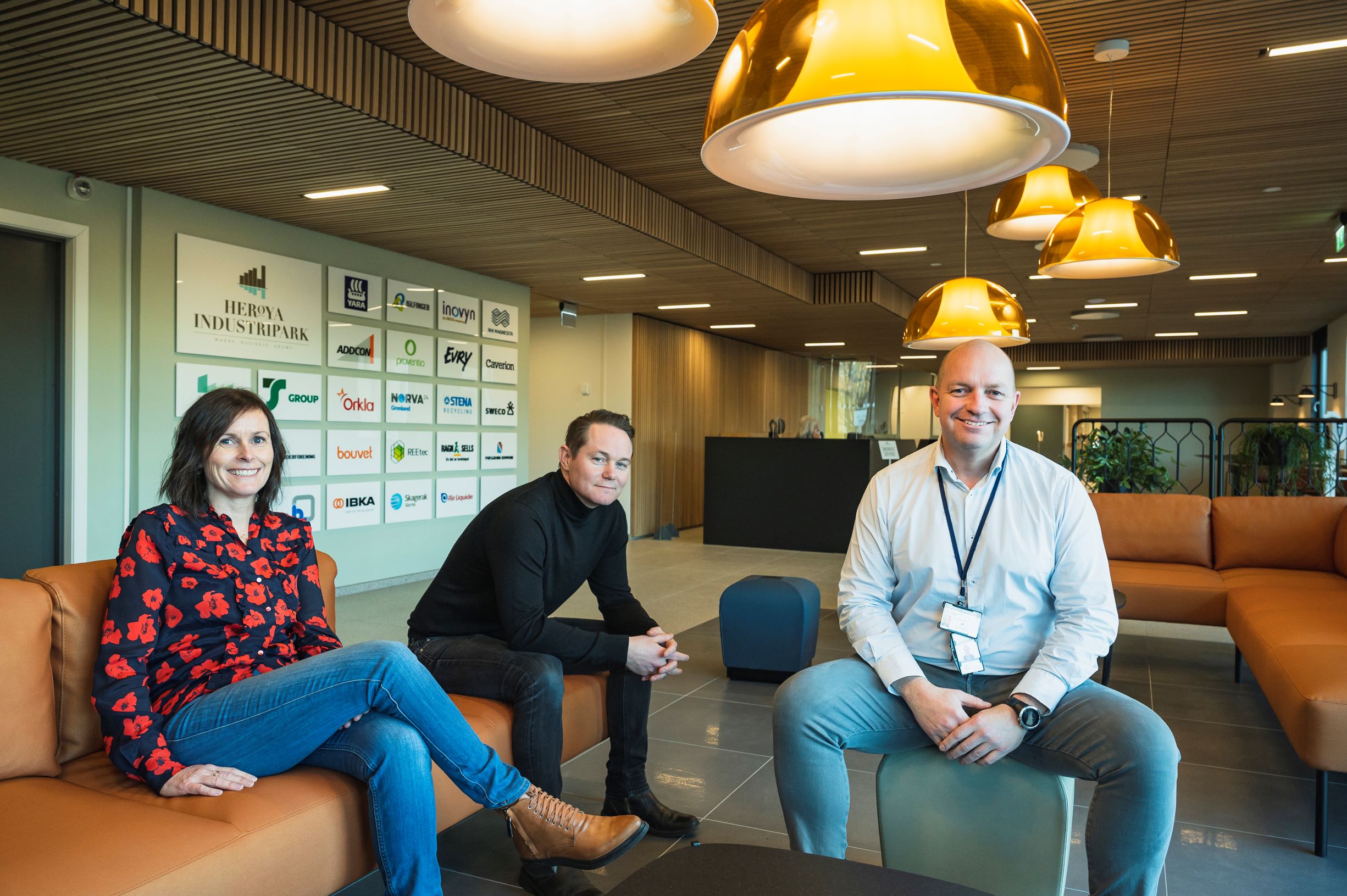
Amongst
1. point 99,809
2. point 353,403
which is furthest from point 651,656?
point 353,403

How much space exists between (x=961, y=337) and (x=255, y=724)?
400cm

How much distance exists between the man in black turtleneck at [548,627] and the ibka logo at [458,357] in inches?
208


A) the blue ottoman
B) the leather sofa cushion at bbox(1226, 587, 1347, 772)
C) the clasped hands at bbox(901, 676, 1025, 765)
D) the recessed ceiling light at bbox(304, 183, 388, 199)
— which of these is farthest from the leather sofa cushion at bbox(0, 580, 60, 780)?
the recessed ceiling light at bbox(304, 183, 388, 199)

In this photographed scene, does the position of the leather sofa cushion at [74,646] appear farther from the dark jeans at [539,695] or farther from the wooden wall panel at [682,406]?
the wooden wall panel at [682,406]

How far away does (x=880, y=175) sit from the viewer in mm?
1619

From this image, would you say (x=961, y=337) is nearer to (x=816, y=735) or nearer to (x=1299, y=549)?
(x=1299, y=549)

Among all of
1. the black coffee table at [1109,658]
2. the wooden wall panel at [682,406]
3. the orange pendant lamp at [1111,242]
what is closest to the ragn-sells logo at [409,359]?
the wooden wall panel at [682,406]

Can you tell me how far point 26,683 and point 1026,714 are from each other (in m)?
2.08

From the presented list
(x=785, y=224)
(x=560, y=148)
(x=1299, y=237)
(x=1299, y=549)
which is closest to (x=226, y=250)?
(x=560, y=148)

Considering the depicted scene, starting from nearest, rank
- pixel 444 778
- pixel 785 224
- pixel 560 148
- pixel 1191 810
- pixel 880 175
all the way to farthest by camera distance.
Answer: pixel 880 175 → pixel 444 778 → pixel 1191 810 → pixel 560 148 → pixel 785 224

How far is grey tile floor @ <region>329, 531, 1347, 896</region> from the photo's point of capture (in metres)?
2.50

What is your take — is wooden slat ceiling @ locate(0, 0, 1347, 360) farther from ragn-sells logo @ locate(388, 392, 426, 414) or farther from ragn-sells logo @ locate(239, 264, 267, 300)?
ragn-sells logo @ locate(388, 392, 426, 414)

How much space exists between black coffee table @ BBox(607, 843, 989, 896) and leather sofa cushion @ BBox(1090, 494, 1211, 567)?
163 inches

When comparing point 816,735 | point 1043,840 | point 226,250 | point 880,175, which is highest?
point 226,250
